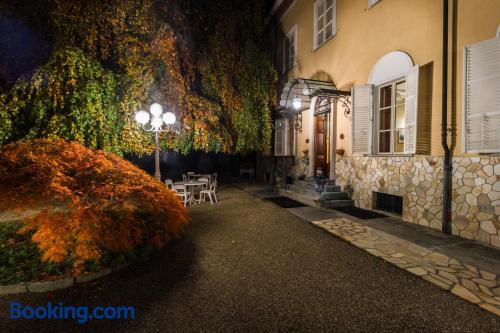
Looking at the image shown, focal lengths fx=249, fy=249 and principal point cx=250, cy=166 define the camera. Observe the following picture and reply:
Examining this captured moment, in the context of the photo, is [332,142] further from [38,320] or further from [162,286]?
[38,320]

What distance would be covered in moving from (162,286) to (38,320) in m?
1.30

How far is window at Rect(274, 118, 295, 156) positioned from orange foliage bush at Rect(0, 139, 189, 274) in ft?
28.5

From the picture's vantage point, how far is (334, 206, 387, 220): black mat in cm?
683

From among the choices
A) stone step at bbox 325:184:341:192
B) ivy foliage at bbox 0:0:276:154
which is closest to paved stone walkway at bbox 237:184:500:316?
stone step at bbox 325:184:341:192

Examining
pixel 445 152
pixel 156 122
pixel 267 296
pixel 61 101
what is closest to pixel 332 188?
pixel 445 152

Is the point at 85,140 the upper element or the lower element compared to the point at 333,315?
upper

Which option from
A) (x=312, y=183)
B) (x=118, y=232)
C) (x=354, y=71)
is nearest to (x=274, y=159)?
(x=312, y=183)

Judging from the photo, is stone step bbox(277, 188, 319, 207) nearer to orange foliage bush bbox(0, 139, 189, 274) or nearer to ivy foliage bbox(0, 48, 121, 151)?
orange foliage bush bbox(0, 139, 189, 274)

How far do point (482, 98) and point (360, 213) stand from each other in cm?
383

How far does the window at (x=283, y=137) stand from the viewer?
42.5 feet

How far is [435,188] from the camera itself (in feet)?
18.5

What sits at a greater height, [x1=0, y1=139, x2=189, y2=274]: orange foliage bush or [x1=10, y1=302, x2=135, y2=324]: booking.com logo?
[x1=0, y1=139, x2=189, y2=274]: orange foliage bush

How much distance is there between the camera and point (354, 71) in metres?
8.28

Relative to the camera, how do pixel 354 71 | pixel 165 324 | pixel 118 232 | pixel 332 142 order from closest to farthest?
1. pixel 165 324
2. pixel 118 232
3. pixel 354 71
4. pixel 332 142
